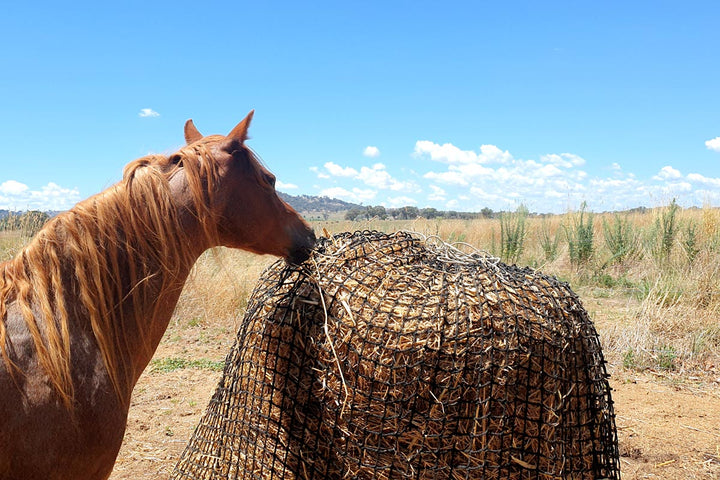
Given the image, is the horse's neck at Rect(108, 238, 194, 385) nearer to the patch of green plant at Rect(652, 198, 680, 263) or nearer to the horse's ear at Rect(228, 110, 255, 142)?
the horse's ear at Rect(228, 110, 255, 142)

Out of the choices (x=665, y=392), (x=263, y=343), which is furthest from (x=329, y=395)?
(x=665, y=392)

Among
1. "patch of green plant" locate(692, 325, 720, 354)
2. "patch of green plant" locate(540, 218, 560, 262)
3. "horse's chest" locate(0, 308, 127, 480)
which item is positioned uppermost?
"patch of green plant" locate(540, 218, 560, 262)

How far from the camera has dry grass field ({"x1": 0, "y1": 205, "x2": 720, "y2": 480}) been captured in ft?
12.4

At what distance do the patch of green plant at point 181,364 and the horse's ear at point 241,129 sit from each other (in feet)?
13.7

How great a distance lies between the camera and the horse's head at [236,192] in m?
2.07

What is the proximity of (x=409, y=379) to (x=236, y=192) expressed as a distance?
1166 millimetres

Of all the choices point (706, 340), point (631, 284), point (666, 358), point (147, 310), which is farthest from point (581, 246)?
point (147, 310)

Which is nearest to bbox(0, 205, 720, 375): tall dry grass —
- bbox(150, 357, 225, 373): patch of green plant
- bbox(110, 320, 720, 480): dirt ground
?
bbox(110, 320, 720, 480): dirt ground

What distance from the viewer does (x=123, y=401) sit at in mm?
1882

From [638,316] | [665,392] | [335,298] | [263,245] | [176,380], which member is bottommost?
[176,380]

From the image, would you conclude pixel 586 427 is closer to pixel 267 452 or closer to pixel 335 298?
pixel 335 298

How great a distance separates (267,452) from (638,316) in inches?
234

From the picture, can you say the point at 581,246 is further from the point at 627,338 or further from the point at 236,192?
the point at 236,192

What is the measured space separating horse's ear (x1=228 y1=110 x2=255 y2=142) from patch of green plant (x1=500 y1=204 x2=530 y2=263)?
8.42 meters
